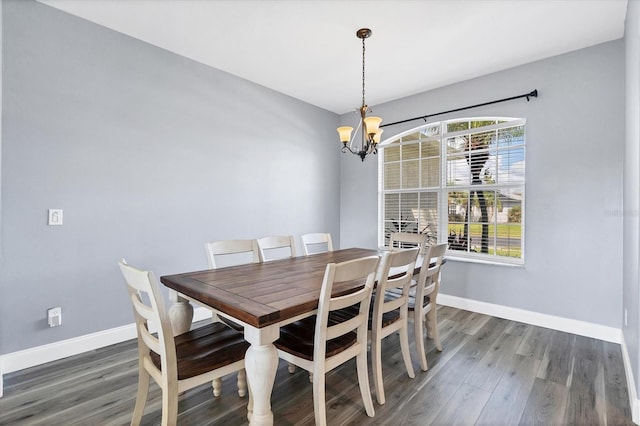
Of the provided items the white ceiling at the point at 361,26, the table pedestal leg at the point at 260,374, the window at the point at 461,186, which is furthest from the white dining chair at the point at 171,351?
the window at the point at 461,186

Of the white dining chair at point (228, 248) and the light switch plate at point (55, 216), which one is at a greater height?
the light switch plate at point (55, 216)

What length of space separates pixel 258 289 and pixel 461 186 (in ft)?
9.75

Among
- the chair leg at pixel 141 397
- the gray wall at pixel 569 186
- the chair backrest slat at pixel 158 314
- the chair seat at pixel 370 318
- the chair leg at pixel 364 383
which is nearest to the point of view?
the chair backrest slat at pixel 158 314

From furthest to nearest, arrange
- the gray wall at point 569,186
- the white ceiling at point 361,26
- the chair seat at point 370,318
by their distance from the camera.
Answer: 1. the gray wall at point 569,186
2. the white ceiling at point 361,26
3. the chair seat at point 370,318

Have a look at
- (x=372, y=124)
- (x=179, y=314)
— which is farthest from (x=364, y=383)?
(x=372, y=124)

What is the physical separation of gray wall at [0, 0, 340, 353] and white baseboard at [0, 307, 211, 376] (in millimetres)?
51

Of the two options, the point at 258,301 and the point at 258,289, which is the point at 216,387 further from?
the point at 258,301

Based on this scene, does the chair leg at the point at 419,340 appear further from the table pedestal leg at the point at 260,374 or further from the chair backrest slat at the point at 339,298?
the table pedestal leg at the point at 260,374

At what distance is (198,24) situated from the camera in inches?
100.0

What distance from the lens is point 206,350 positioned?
1.53m

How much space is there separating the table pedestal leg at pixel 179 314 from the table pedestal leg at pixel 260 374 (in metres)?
0.70

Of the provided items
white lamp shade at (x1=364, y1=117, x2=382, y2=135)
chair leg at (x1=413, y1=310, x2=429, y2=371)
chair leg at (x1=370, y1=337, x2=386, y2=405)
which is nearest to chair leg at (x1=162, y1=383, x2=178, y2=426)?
chair leg at (x1=370, y1=337, x2=386, y2=405)

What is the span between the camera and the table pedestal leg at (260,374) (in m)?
1.29

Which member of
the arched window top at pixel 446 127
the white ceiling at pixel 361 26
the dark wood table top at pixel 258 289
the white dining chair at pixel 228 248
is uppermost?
the white ceiling at pixel 361 26
